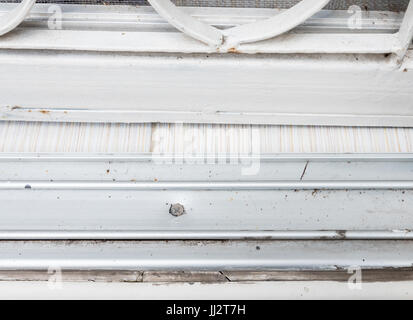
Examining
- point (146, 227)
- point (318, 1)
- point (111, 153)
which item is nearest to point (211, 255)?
point (146, 227)

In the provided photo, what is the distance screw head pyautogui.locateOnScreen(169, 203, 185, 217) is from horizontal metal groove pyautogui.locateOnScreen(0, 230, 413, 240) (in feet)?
0.14

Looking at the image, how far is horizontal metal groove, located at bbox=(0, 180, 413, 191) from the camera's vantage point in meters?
0.88

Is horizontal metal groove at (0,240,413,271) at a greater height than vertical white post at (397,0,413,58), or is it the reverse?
vertical white post at (397,0,413,58)

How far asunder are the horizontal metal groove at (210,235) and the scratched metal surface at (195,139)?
207 mm

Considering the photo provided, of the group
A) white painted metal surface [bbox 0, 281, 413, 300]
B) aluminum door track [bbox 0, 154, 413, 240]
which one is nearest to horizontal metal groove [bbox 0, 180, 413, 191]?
aluminum door track [bbox 0, 154, 413, 240]

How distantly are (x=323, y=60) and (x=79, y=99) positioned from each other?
1.89 feet

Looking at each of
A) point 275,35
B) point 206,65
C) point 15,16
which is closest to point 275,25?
point 275,35

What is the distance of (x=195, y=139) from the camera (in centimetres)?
93

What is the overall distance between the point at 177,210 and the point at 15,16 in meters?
0.54

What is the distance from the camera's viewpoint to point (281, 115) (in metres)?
0.90

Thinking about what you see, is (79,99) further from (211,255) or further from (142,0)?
(211,255)

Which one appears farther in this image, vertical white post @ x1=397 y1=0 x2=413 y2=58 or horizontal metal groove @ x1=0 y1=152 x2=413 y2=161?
horizontal metal groove @ x1=0 y1=152 x2=413 y2=161

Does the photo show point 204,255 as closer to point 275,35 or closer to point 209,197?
point 209,197

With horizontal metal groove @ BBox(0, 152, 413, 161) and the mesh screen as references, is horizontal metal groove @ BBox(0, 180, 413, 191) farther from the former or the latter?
the mesh screen
